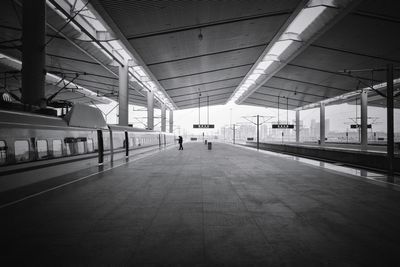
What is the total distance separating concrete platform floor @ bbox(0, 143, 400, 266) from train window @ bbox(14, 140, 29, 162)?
1.37 metres

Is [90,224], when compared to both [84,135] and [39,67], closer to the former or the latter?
[84,135]

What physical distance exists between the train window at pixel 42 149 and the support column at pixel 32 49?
3.33 meters

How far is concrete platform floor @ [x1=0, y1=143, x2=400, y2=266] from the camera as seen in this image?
128 inches

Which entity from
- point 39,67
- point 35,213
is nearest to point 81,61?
point 39,67

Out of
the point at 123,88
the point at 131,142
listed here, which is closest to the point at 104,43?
the point at 123,88

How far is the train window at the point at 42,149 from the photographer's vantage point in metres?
7.68

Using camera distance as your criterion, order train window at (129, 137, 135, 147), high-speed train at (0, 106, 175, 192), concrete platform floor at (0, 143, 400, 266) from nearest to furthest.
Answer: concrete platform floor at (0, 143, 400, 266) → high-speed train at (0, 106, 175, 192) → train window at (129, 137, 135, 147)

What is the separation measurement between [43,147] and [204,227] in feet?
21.7

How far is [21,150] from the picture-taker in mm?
6926

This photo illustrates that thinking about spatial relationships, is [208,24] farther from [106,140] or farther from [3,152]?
[3,152]

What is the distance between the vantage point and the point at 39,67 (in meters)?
10.7

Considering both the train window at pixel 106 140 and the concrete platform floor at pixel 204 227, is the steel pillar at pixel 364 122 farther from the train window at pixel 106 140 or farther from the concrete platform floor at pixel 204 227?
the train window at pixel 106 140

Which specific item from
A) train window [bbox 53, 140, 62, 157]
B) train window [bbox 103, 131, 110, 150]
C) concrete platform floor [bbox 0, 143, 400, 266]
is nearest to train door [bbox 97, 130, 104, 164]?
train window [bbox 103, 131, 110, 150]

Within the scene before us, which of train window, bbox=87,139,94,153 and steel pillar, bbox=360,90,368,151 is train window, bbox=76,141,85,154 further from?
steel pillar, bbox=360,90,368,151
